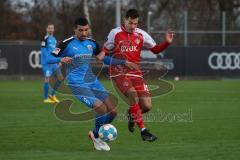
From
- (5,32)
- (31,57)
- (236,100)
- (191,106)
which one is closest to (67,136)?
(191,106)

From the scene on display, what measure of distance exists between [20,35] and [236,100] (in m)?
26.4

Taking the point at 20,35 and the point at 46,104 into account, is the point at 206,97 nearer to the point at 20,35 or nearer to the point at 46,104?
the point at 46,104

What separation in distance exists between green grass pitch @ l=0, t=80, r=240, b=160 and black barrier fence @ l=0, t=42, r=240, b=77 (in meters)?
12.6

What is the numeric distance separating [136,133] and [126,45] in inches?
71.1

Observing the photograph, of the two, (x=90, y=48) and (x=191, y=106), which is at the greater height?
(x=90, y=48)

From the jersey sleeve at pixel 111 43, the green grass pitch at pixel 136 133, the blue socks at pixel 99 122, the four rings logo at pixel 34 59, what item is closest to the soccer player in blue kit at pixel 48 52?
the green grass pitch at pixel 136 133

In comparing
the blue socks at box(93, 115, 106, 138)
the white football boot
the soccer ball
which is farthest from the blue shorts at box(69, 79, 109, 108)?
the white football boot

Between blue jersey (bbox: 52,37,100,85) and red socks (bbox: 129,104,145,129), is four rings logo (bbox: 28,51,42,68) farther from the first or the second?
blue jersey (bbox: 52,37,100,85)

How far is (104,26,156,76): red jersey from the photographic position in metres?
11.9

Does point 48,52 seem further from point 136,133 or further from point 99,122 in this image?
point 99,122

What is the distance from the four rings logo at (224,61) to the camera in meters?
33.2

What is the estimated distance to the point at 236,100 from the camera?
20688 millimetres

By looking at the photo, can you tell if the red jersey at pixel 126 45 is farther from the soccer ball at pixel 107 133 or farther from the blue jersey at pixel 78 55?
the soccer ball at pixel 107 133

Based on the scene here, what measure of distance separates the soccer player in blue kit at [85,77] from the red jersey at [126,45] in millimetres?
861
